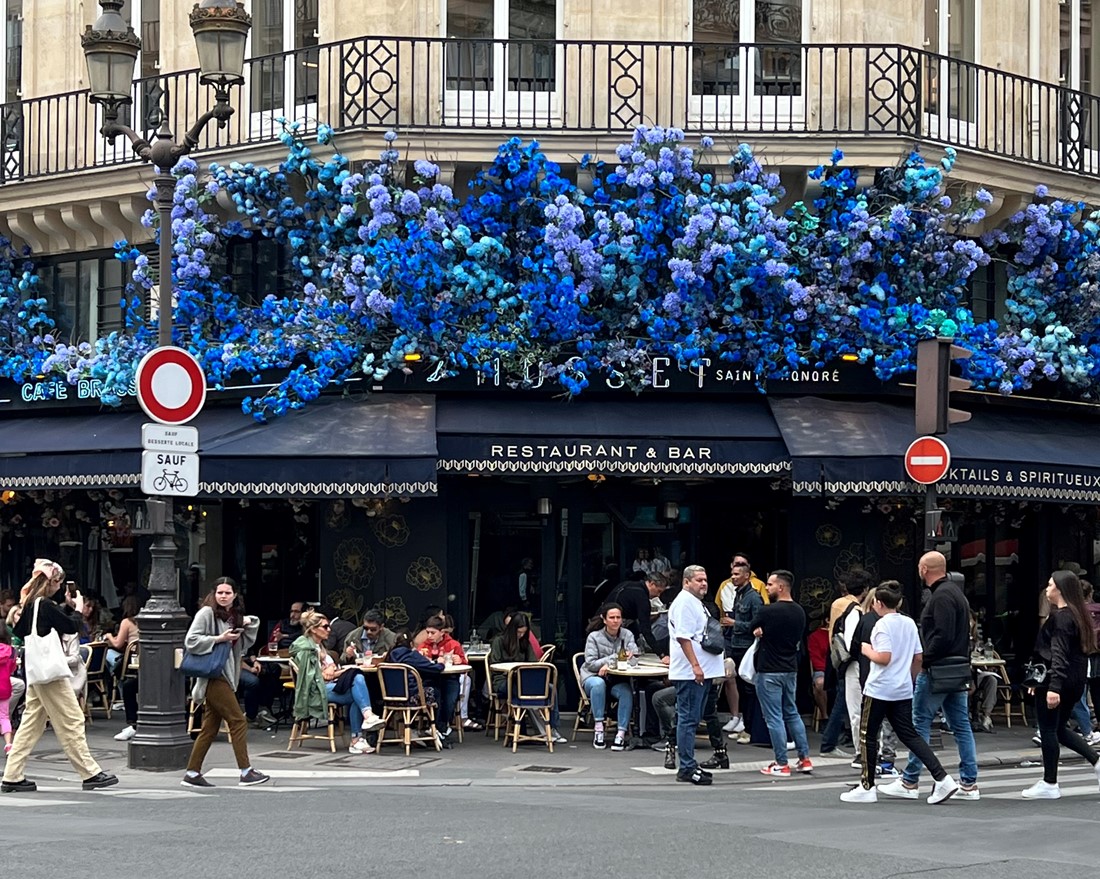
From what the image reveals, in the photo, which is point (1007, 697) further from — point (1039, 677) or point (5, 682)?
point (5, 682)

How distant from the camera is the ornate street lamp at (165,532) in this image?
14.9 metres

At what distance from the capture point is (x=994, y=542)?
21.3m

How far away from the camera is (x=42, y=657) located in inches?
527

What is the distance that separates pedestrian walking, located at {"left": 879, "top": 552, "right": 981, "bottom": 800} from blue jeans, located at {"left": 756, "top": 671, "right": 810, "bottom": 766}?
56.0 inches

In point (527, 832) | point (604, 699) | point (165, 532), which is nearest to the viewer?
point (527, 832)

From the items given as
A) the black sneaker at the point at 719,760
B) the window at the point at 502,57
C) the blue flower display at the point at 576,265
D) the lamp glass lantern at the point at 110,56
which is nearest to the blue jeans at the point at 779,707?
the black sneaker at the point at 719,760

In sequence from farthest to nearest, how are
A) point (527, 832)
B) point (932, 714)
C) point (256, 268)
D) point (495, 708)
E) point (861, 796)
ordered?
point (256, 268), point (495, 708), point (932, 714), point (861, 796), point (527, 832)

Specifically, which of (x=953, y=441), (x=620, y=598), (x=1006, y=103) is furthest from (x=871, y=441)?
(x=1006, y=103)

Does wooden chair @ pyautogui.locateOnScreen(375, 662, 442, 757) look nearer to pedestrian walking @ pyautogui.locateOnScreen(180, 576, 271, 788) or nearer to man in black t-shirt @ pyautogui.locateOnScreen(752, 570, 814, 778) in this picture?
pedestrian walking @ pyautogui.locateOnScreen(180, 576, 271, 788)

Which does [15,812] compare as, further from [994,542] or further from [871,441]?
[994,542]

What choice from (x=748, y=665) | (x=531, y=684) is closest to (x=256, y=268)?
(x=531, y=684)

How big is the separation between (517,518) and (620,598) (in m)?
2.04

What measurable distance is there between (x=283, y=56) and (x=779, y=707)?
8.71 meters

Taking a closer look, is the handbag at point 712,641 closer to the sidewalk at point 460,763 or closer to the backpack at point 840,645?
the sidewalk at point 460,763
